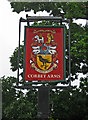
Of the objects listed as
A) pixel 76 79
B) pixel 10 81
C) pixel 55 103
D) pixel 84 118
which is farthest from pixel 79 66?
pixel 84 118

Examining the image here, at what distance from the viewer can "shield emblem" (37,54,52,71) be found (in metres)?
7.17

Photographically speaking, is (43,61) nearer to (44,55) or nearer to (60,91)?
(44,55)

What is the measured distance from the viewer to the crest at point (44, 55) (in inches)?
282

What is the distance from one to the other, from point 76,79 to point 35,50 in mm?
7816

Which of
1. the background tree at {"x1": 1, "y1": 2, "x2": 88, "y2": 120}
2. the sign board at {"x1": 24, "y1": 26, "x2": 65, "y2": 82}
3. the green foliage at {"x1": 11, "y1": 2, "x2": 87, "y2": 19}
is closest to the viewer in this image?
the sign board at {"x1": 24, "y1": 26, "x2": 65, "y2": 82}

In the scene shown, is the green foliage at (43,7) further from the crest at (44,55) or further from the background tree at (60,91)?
the crest at (44,55)

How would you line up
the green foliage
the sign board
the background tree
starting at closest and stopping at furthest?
1. the sign board
2. the background tree
3. the green foliage

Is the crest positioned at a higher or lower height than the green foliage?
lower

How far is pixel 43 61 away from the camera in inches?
283

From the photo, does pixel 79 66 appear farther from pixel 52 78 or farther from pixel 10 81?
pixel 52 78

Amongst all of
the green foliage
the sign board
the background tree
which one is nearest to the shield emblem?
the sign board

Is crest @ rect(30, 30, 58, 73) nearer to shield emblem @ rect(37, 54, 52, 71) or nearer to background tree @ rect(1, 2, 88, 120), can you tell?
shield emblem @ rect(37, 54, 52, 71)

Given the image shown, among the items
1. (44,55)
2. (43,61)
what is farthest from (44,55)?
(43,61)

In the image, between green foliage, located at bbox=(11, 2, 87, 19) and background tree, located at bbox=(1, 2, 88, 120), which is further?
green foliage, located at bbox=(11, 2, 87, 19)
